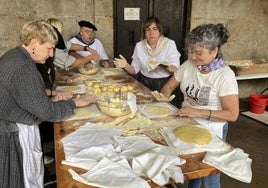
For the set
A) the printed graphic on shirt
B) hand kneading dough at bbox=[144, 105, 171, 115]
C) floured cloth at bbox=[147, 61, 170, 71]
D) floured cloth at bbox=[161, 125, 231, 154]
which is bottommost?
floured cloth at bbox=[161, 125, 231, 154]

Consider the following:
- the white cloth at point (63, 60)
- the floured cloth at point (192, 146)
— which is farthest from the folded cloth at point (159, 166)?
the white cloth at point (63, 60)

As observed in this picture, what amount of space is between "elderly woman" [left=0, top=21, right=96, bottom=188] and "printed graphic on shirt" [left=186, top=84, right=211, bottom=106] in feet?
2.82

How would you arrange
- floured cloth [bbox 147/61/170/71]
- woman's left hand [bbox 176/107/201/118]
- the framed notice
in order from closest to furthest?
woman's left hand [bbox 176/107/201/118], floured cloth [bbox 147/61/170/71], the framed notice

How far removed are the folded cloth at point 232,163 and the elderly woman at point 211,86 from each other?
1.45 feet

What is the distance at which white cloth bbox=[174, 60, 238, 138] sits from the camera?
1754mm

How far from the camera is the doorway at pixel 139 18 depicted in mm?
4160

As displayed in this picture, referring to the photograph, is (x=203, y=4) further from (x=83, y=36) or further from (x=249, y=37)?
(x=83, y=36)

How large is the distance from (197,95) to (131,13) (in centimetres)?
267

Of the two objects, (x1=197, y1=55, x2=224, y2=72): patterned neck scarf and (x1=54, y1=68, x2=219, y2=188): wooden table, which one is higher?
(x1=197, y1=55, x2=224, y2=72): patterned neck scarf

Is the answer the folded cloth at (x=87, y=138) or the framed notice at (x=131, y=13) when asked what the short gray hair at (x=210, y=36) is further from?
the framed notice at (x=131, y=13)

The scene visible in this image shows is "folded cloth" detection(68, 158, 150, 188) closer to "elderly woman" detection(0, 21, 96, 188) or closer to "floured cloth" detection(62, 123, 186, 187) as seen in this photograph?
"floured cloth" detection(62, 123, 186, 187)

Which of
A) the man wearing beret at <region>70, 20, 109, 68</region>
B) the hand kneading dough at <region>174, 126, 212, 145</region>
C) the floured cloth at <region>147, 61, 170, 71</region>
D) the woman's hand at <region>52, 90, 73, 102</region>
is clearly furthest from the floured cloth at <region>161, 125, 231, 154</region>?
the man wearing beret at <region>70, 20, 109, 68</region>

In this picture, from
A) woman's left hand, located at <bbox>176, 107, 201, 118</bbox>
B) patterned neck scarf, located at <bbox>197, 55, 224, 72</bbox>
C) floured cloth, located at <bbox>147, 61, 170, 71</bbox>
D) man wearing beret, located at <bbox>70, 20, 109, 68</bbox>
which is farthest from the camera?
man wearing beret, located at <bbox>70, 20, 109, 68</bbox>

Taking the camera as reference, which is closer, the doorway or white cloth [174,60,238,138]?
white cloth [174,60,238,138]
